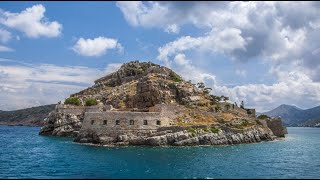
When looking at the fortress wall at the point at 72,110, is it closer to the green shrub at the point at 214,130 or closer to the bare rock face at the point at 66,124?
the bare rock face at the point at 66,124

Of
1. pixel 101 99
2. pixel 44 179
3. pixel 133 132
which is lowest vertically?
pixel 44 179

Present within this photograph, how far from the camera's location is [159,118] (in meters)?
77.2

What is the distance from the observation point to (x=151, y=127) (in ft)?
249

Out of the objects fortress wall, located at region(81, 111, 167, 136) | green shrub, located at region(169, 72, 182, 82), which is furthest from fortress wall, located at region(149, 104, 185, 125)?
green shrub, located at region(169, 72, 182, 82)

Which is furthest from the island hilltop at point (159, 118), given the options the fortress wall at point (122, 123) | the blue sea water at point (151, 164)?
the blue sea water at point (151, 164)

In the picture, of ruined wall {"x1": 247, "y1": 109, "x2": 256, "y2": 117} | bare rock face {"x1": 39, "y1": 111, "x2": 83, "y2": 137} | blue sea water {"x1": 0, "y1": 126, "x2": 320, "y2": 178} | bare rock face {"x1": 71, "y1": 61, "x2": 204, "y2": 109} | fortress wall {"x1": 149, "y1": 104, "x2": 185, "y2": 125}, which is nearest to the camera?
blue sea water {"x1": 0, "y1": 126, "x2": 320, "y2": 178}

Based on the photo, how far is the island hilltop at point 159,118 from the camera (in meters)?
74.8

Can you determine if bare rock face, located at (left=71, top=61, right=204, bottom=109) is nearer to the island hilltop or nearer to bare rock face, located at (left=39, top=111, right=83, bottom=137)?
the island hilltop

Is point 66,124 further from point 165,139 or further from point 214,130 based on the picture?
point 214,130

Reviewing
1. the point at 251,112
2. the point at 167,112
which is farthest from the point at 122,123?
the point at 251,112

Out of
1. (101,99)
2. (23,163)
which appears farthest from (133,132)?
(101,99)

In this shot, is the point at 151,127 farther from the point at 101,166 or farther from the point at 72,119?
the point at 72,119

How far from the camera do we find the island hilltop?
245ft

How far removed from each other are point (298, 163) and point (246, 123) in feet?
123
